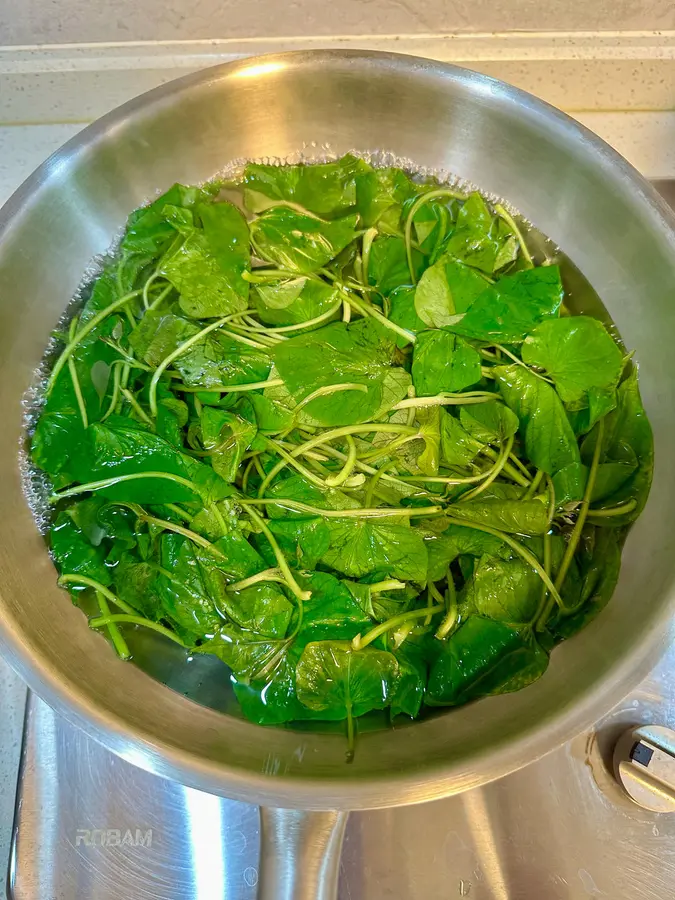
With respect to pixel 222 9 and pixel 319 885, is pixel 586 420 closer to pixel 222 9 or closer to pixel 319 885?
pixel 319 885

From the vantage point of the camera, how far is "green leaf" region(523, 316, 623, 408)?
0.63 meters

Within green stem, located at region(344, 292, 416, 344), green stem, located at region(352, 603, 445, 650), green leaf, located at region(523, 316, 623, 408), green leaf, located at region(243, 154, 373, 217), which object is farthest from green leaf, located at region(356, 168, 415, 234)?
green stem, located at region(352, 603, 445, 650)

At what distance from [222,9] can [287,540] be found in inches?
26.1

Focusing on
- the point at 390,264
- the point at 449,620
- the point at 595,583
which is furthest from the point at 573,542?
the point at 390,264

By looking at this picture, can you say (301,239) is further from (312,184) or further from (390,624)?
(390,624)

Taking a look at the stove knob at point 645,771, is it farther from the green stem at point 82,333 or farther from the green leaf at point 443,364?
the green stem at point 82,333

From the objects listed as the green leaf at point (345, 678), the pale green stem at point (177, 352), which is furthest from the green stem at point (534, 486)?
the pale green stem at point (177, 352)

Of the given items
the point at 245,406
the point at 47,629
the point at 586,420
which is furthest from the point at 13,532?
the point at 586,420

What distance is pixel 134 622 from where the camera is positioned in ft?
2.00

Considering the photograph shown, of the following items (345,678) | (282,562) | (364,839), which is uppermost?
(282,562)

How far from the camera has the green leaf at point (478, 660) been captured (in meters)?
0.56

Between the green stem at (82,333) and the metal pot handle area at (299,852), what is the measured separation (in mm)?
457

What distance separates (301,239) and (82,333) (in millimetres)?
253

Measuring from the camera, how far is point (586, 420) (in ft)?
2.11
